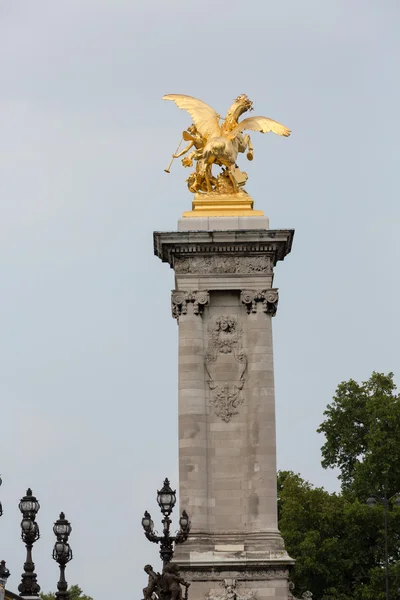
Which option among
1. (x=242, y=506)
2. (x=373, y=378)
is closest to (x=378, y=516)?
(x=373, y=378)

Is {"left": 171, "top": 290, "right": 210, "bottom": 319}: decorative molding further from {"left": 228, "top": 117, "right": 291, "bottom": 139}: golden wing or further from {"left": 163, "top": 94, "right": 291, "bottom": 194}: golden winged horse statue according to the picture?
{"left": 228, "top": 117, "right": 291, "bottom": 139}: golden wing

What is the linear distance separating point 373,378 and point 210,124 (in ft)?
81.7

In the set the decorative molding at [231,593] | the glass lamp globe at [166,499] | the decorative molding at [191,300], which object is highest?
the decorative molding at [191,300]

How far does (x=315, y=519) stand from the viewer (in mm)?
71500

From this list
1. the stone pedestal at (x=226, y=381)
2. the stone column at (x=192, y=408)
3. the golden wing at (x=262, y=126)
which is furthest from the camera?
the golden wing at (x=262, y=126)

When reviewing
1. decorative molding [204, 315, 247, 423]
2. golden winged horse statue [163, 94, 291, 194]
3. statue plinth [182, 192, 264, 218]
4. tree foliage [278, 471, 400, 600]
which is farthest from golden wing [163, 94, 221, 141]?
tree foliage [278, 471, 400, 600]

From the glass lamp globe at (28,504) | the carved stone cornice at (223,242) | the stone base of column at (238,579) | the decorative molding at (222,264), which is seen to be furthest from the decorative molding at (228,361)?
the glass lamp globe at (28,504)

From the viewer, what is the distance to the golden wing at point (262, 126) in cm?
5488

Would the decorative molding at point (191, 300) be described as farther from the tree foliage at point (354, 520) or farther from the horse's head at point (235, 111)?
the tree foliage at point (354, 520)

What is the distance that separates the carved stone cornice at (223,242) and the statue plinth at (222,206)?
131 cm

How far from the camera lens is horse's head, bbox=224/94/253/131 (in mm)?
54750

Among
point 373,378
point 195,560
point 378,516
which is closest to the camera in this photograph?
point 195,560

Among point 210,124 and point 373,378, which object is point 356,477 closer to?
point 373,378

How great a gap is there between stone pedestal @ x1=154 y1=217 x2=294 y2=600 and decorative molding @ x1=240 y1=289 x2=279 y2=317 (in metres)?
0.03
